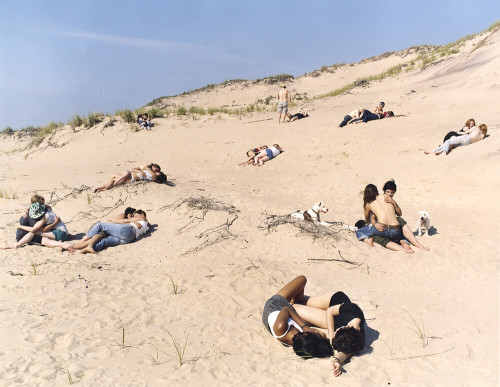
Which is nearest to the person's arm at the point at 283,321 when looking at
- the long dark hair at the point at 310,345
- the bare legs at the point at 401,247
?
the long dark hair at the point at 310,345

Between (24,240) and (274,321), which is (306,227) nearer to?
(274,321)

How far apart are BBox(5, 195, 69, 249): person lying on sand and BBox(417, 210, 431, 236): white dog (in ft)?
21.9

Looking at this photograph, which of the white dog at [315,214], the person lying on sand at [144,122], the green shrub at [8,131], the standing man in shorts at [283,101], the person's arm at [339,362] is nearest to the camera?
the person's arm at [339,362]

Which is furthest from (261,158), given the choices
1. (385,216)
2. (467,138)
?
(385,216)

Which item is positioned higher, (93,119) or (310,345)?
(93,119)

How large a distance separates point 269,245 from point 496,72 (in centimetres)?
1520

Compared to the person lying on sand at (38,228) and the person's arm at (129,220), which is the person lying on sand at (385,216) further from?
the person lying on sand at (38,228)

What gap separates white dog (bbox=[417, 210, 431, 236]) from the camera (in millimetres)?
6973

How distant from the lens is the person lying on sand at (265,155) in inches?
524

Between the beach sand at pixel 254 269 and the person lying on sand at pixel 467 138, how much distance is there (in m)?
0.31

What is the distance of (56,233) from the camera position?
6730mm

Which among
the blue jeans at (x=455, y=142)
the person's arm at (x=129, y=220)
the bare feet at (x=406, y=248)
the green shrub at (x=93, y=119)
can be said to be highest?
the green shrub at (x=93, y=119)

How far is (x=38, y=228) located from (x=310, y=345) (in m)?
5.48

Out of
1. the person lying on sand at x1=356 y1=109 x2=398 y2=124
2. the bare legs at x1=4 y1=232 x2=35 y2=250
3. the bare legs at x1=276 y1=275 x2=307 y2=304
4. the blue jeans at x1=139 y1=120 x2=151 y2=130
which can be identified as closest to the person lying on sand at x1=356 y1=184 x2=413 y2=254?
the bare legs at x1=276 y1=275 x2=307 y2=304
